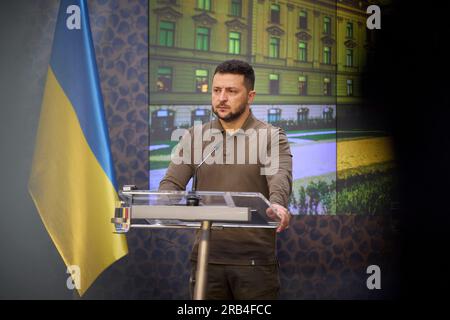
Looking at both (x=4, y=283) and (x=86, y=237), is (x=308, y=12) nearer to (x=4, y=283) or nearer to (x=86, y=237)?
(x=86, y=237)

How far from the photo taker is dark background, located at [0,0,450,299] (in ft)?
15.5

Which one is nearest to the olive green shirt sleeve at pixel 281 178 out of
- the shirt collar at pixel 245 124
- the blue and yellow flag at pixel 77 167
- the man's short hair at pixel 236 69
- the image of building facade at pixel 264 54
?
the shirt collar at pixel 245 124

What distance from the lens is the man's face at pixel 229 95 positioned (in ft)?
9.20

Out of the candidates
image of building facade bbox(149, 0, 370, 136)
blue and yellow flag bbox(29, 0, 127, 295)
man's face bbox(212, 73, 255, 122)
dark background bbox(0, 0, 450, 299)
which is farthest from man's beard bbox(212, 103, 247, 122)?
dark background bbox(0, 0, 450, 299)

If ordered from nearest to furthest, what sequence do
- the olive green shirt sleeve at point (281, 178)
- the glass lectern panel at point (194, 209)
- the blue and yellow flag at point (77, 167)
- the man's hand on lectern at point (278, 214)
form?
1. the glass lectern panel at point (194, 209)
2. the man's hand on lectern at point (278, 214)
3. the olive green shirt sleeve at point (281, 178)
4. the blue and yellow flag at point (77, 167)

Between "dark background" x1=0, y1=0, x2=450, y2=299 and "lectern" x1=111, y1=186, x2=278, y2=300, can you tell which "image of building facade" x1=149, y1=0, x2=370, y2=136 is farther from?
"lectern" x1=111, y1=186, x2=278, y2=300

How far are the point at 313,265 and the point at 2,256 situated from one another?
2294 mm

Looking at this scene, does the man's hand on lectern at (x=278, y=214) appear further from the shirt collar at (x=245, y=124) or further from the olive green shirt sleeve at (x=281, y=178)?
the shirt collar at (x=245, y=124)

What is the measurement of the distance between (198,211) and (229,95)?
1164 millimetres

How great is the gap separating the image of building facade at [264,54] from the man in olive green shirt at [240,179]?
1.88m

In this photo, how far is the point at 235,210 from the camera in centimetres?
172

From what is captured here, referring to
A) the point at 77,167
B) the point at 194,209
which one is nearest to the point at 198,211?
the point at 194,209

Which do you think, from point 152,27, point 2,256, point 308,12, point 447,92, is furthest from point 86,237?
point 447,92

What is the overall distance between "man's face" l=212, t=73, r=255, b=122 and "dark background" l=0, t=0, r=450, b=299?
2.03 m
